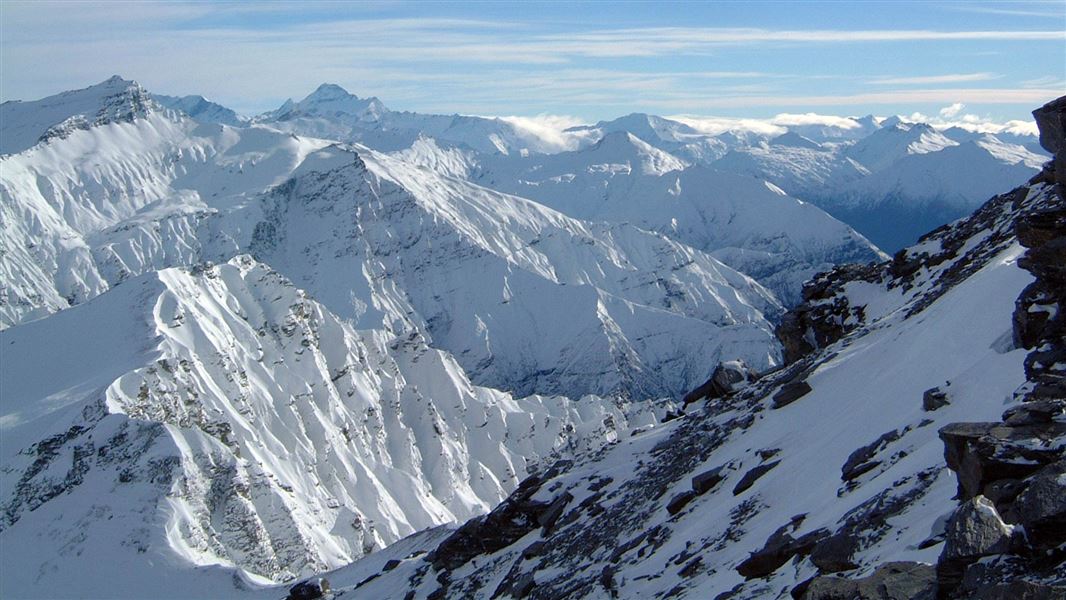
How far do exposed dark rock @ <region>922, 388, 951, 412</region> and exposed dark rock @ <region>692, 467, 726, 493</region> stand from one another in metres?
9.37

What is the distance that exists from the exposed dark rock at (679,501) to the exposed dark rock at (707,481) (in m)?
0.28

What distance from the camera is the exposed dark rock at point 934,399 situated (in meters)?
27.0

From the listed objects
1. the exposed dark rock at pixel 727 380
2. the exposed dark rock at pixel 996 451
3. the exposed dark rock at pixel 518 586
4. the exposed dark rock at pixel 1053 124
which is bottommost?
the exposed dark rock at pixel 518 586

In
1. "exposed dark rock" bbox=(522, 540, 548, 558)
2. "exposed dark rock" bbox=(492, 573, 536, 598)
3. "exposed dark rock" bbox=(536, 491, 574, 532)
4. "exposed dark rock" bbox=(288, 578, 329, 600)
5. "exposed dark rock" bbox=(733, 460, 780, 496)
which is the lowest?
"exposed dark rock" bbox=(288, 578, 329, 600)

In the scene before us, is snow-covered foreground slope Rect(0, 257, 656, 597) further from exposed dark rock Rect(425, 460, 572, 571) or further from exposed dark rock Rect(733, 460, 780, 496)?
exposed dark rock Rect(733, 460, 780, 496)

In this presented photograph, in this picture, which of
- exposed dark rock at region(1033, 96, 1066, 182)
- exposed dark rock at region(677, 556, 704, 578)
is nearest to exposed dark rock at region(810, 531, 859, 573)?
exposed dark rock at region(677, 556, 704, 578)

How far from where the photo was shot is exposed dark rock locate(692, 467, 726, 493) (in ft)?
115

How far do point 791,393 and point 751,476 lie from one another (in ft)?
28.9

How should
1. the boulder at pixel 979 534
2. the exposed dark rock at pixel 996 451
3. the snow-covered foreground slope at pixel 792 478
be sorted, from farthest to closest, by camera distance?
the snow-covered foreground slope at pixel 792 478 → the exposed dark rock at pixel 996 451 → the boulder at pixel 979 534

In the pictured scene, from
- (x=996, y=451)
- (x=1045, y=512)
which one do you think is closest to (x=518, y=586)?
(x=996, y=451)

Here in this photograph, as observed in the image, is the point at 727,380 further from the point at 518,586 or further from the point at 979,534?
the point at 979,534

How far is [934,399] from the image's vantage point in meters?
27.2

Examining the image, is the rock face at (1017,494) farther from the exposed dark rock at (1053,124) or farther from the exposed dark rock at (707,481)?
the exposed dark rock at (707,481)

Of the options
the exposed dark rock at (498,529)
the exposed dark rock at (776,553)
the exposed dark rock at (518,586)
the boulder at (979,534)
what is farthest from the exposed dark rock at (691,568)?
the exposed dark rock at (498,529)
